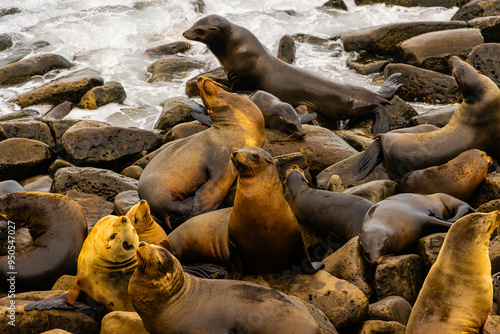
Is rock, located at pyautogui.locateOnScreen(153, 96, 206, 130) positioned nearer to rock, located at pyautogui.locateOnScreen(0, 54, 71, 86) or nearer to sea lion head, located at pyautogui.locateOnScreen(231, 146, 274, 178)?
sea lion head, located at pyautogui.locateOnScreen(231, 146, 274, 178)

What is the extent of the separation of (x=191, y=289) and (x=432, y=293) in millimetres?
1598

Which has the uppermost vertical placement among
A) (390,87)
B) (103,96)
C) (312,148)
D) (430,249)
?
(430,249)

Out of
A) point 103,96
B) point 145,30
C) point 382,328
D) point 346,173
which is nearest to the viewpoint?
point 382,328

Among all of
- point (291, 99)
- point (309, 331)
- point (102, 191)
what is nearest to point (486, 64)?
point (291, 99)

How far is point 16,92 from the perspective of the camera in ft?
43.4

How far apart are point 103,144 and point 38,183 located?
1133 mm

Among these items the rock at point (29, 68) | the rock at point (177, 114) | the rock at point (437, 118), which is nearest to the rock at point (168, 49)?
the rock at point (29, 68)

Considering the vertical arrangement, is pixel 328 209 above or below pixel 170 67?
above

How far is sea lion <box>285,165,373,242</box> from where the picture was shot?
5715 mm

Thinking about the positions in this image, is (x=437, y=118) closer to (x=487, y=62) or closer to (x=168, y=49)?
(x=487, y=62)

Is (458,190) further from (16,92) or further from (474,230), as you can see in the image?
(16,92)

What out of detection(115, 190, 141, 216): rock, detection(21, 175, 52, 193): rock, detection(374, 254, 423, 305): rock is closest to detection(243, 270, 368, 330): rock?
detection(374, 254, 423, 305): rock

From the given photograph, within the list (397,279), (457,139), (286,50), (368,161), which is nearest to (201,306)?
(397,279)

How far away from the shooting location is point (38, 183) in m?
8.01
